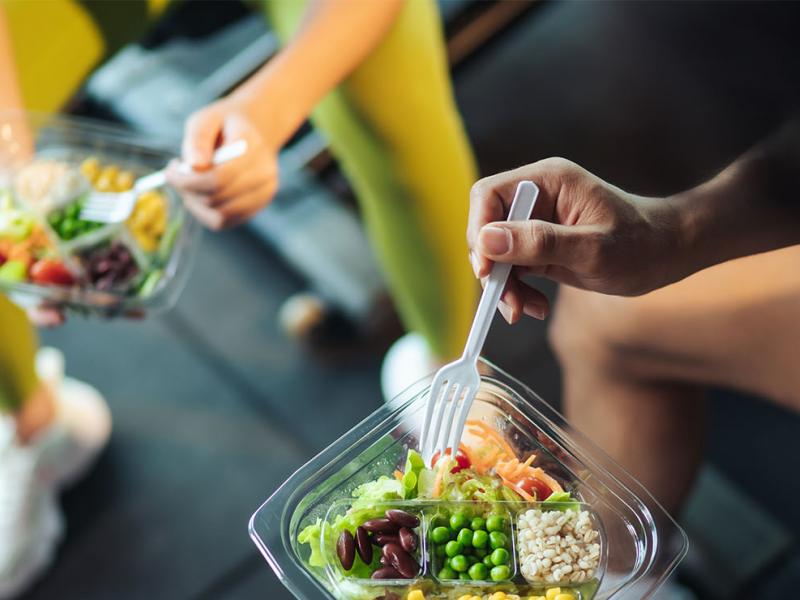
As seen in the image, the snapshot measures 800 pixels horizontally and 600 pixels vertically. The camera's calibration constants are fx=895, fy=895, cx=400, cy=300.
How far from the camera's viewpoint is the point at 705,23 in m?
0.92

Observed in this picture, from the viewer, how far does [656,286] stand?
0.58 m

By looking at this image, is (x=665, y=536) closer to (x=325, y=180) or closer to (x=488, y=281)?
(x=488, y=281)

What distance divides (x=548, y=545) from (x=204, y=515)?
2.80 feet

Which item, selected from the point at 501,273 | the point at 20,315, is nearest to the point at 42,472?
the point at 20,315

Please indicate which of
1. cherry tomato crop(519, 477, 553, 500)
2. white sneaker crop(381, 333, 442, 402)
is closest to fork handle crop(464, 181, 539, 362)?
cherry tomato crop(519, 477, 553, 500)

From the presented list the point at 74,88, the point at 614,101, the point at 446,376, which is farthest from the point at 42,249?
the point at 614,101

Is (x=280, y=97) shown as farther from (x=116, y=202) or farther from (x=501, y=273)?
(x=501, y=273)

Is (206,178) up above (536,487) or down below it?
above

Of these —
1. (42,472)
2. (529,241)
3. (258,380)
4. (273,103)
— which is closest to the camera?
(529,241)

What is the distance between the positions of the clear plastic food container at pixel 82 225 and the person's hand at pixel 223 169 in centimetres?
5

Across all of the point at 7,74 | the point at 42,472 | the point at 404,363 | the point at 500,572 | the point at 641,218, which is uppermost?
the point at 7,74

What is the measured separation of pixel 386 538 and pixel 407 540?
0.01 meters

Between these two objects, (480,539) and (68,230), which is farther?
(68,230)

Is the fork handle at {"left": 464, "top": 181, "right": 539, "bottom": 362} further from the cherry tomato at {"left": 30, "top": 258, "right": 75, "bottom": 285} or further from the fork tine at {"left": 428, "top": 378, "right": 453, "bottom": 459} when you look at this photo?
the cherry tomato at {"left": 30, "top": 258, "right": 75, "bottom": 285}
